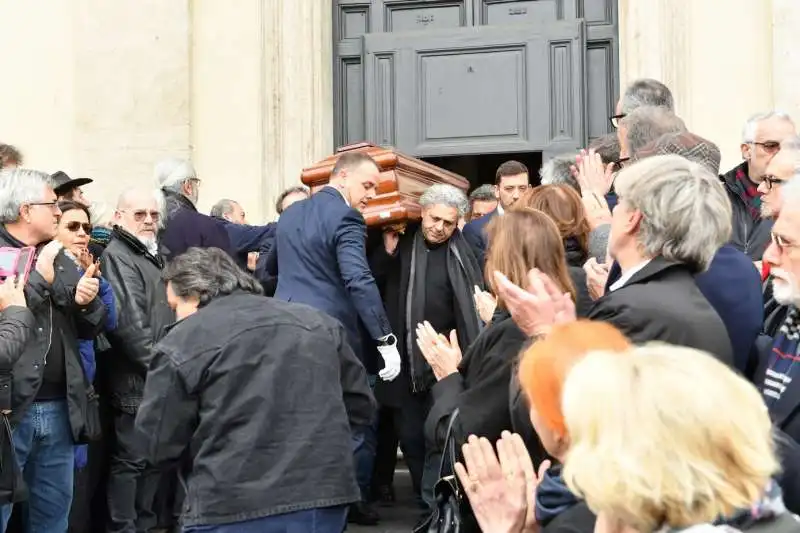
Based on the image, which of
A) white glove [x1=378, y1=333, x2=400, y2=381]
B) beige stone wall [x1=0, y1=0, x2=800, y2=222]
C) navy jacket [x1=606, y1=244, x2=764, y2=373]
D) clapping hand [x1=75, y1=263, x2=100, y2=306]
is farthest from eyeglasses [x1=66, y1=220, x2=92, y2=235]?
navy jacket [x1=606, y1=244, x2=764, y2=373]

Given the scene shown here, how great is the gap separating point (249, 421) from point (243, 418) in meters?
0.02

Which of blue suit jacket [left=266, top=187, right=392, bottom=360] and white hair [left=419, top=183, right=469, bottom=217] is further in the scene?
white hair [left=419, top=183, right=469, bottom=217]

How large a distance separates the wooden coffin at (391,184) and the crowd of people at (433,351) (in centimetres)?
15

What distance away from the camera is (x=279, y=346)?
4.34 m

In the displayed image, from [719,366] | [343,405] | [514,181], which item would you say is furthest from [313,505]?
[514,181]

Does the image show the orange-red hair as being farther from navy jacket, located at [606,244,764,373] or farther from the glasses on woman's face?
the glasses on woman's face

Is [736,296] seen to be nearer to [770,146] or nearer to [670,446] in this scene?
[670,446]

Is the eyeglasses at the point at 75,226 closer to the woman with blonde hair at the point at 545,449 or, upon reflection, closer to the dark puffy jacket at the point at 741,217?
the dark puffy jacket at the point at 741,217

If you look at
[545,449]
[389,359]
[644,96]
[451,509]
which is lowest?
[451,509]

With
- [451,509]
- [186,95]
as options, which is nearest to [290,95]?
[186,95]

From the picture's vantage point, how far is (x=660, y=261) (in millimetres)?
3445

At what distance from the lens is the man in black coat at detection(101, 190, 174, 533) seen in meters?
6.76

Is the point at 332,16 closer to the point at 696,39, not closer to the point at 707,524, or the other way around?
the point at 696,39

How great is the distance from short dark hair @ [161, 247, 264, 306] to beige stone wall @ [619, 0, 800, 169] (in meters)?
5.52
